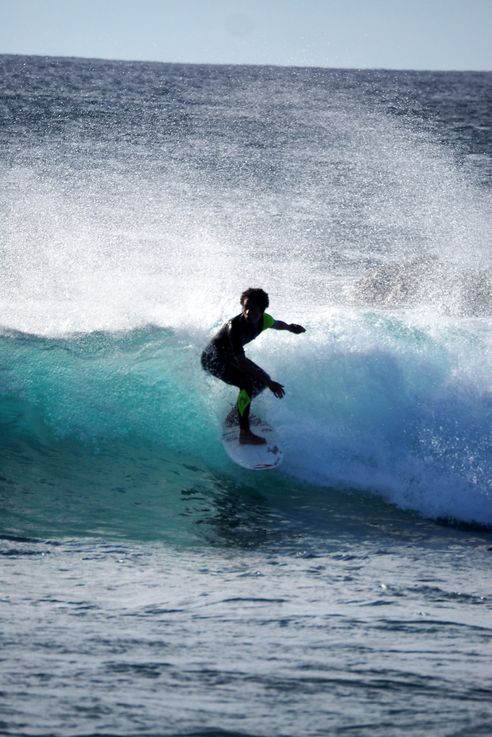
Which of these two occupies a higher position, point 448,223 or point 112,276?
point 448,223

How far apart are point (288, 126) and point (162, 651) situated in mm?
Answer: 31965

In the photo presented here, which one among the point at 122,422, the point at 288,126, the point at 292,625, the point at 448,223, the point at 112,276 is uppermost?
the point at 288,126

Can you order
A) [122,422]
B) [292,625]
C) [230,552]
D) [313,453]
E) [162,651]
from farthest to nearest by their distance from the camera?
[122,422], [313,453], [230,552], [292,625], [162,651]

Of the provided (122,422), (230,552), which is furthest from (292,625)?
(122,422)

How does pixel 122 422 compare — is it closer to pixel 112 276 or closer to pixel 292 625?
pixel 292 625

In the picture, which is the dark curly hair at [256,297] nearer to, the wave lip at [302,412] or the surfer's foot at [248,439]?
the surfer's foot at [248,439]

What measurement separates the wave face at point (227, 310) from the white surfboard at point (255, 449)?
140mm

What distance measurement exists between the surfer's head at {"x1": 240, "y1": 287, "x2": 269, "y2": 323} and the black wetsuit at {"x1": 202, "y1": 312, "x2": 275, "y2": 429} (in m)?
0.07

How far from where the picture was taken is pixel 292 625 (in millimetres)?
4273

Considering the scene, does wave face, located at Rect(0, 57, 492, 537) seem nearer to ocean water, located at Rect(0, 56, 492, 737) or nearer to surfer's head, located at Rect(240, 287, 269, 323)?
ocean water, located at Rect(0, 56, 492, 737)

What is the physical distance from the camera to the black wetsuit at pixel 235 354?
6977 mm

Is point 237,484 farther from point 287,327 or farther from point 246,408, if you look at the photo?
point 287,327

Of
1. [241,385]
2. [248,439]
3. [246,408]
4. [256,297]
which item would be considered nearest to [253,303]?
[256,297]

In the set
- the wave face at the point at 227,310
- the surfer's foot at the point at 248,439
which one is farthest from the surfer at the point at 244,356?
the wave face at the point at 227,310
